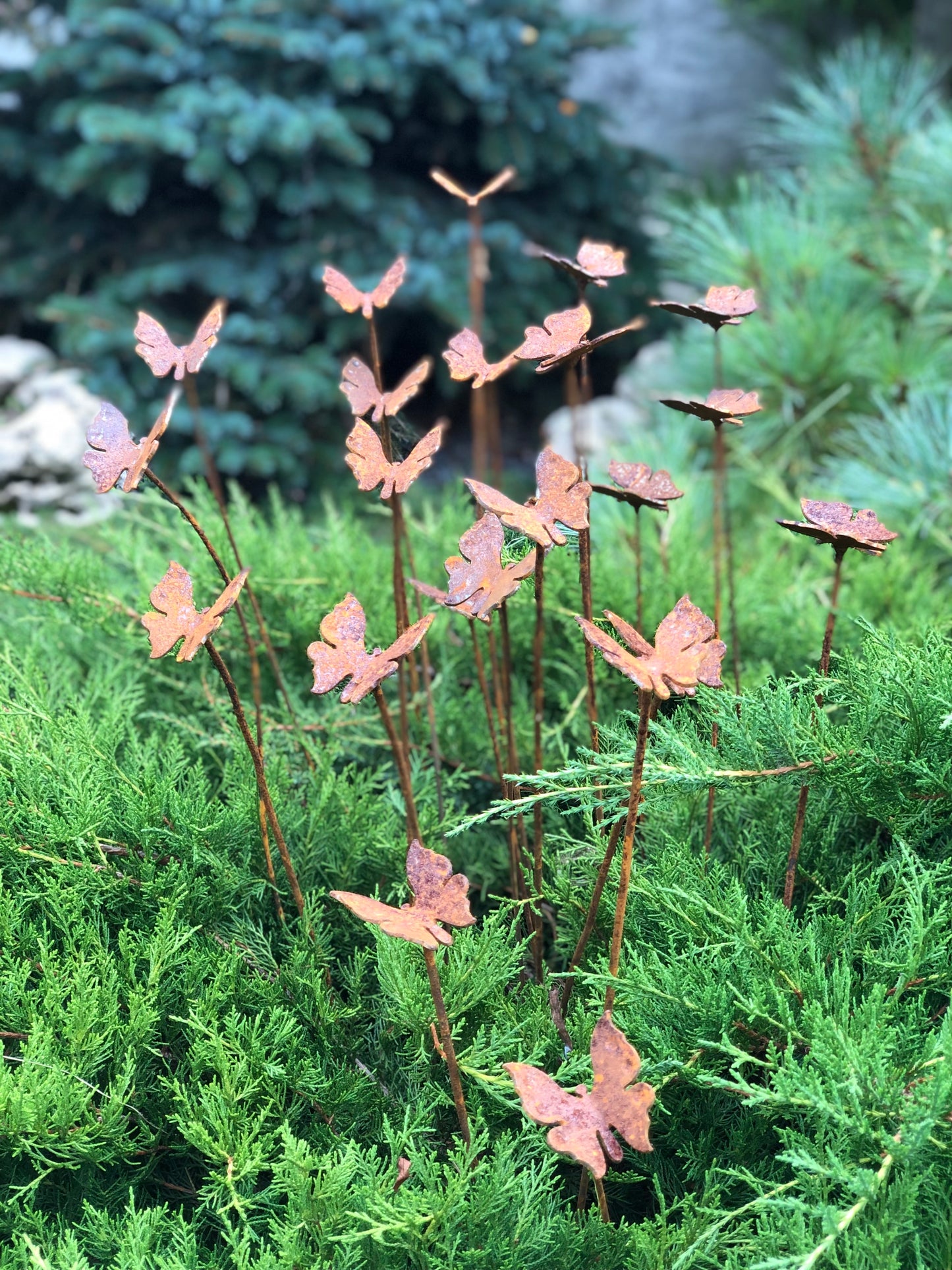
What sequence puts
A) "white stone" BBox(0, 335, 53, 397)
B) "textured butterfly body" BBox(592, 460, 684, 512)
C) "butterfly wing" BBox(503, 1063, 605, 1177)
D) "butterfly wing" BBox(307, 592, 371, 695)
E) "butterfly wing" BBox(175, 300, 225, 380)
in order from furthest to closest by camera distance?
"white stone" BBox(0, 335, 53, 397), "textured butterfly body" BBox(592, 460, 684, 512), "butterfly wing" BBox(175, 300, 225, 380), "butterfly wing" BBox(307, 592, 371, 695), "butterfly wing" BBox(503, 1063, 605, 1177)

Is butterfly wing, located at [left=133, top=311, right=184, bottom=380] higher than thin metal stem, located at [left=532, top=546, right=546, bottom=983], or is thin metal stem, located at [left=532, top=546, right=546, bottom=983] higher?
butterfly wing, located at [left=133, top=311, right=184, bottom=380]

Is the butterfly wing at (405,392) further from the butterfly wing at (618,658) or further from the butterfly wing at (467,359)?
the butterfly wing at (618,658)

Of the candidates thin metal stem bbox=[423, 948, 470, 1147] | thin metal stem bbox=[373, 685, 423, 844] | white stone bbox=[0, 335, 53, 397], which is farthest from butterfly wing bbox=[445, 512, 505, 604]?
white stone bbox=[0, 335, 53, 397]

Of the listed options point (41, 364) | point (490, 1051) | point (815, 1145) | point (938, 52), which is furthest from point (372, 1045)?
point (938, 52)

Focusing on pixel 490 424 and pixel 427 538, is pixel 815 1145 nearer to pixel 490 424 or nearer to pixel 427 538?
pixel 427 538

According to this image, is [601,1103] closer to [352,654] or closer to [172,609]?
[352,654]

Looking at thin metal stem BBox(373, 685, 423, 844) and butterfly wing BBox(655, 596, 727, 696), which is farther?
thin metal stem BBox(373, 685, 423, 844)

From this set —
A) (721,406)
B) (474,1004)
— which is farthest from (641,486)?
(474,1004)

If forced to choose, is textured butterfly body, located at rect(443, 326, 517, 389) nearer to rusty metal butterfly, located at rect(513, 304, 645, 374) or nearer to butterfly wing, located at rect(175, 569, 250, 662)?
rusty metal butterfly, located at rect(513, 304, 645, 374)
